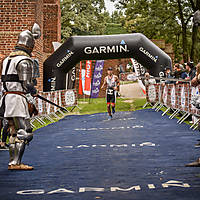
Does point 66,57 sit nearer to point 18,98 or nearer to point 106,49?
point 106,49

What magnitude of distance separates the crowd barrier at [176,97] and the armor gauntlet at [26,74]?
4157mm

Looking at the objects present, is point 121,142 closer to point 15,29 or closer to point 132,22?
point 15,29

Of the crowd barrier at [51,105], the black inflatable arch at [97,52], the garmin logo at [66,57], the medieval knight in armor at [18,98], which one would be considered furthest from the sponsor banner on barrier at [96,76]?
the medieval knight in armor at [18,98]

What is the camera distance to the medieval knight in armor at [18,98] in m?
6.90

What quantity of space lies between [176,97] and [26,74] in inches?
371

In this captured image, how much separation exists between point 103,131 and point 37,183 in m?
6.88

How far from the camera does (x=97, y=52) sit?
63.5 feet

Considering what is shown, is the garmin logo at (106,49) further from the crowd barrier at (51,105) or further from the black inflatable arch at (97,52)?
the crowd barrier at (51,105)

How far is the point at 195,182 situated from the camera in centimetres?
569

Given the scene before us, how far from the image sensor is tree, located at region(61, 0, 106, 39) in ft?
141

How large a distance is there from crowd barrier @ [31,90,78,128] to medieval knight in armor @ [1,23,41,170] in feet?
23.7

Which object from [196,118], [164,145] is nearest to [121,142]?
[164,145]

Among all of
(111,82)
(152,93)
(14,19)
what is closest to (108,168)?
(111,82)

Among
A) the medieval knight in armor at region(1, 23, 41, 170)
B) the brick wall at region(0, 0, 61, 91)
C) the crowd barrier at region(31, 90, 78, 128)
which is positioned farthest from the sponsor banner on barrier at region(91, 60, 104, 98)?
the medieval knight in armor at region(1, 23, 41, 170)
